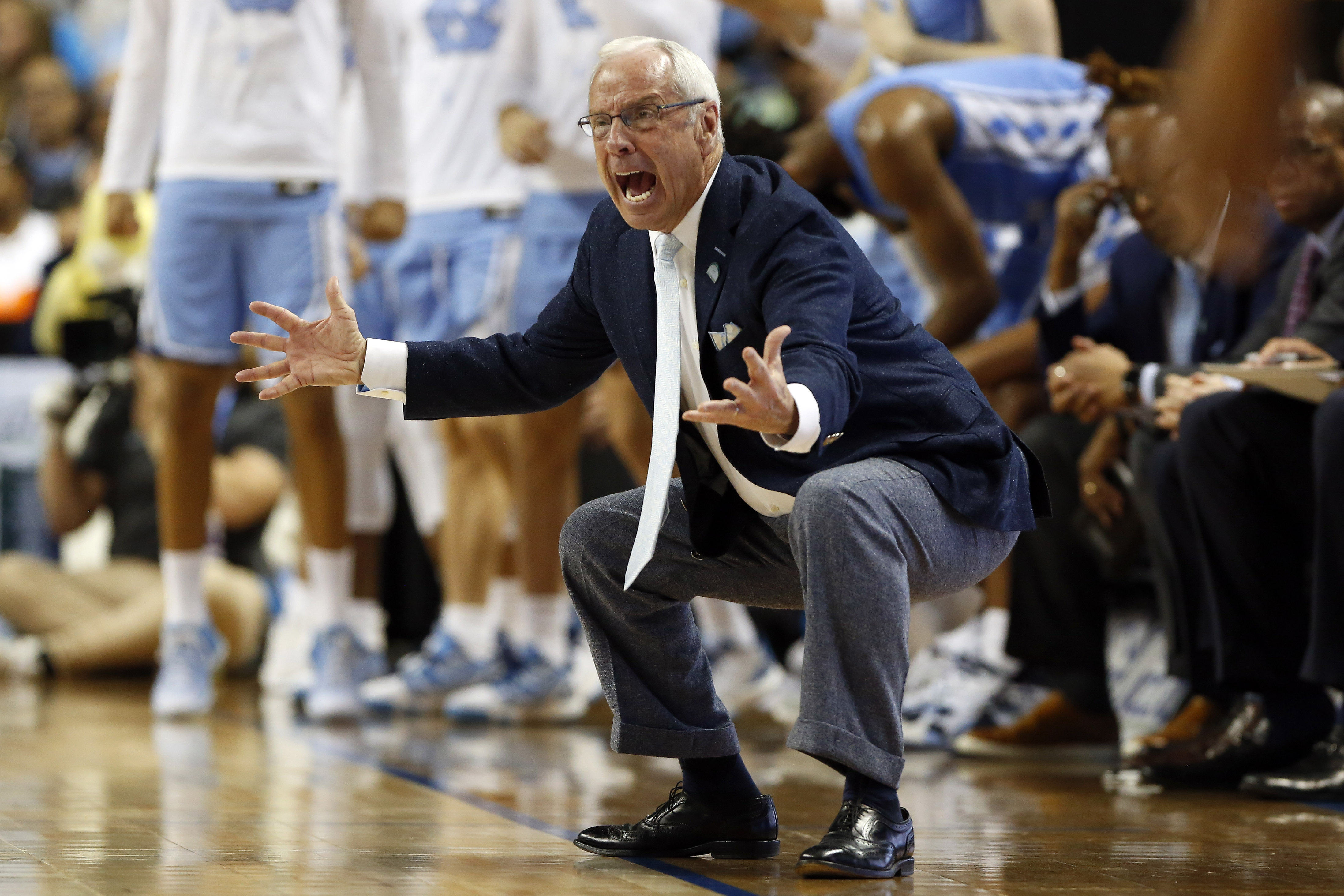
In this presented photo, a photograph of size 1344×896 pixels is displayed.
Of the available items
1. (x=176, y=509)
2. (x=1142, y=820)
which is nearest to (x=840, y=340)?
(x=1142, y=820)

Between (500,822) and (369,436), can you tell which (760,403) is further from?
(369,436)

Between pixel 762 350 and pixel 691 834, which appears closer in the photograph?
pixel 762 350

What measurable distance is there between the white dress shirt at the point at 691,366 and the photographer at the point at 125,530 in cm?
341

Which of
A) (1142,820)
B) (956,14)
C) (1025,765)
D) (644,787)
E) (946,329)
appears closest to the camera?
(1142,820)

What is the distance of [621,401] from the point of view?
4.29 m

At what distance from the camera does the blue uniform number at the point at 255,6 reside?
13.8 ft

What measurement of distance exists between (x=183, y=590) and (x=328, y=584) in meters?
0.36

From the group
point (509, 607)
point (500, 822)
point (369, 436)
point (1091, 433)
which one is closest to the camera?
point (500, 822)

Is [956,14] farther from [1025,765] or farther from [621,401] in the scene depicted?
[1025,765]

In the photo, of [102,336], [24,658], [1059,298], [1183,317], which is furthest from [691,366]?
[102,336]

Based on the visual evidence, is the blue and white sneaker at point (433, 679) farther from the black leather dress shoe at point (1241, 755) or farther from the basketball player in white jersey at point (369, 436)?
the black leather dress shoe at point (1241, 755)

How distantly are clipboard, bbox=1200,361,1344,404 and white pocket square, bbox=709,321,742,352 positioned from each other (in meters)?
1.12

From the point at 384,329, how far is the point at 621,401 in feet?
3.39

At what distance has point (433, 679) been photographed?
4.38 meters
